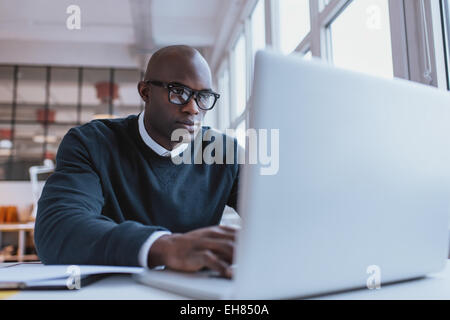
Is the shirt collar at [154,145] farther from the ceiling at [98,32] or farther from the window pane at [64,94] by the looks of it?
the window pane at [64,94]

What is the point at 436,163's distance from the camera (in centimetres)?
50

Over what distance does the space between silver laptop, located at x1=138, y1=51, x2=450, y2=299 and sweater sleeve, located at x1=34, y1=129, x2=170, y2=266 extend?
6 centimetres

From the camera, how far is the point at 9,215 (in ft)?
17.6

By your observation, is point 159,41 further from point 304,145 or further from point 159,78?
point 304,145

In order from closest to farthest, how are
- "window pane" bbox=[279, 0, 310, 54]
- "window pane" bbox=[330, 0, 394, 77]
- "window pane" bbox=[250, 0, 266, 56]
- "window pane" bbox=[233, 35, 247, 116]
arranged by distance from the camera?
"window pane" bbox=[330, 0, 394, 77]
"window pane" bbox=[279, 0, 310, 54]
"window pane" bbox=[250, 0, 266, 56]
"window pane" bbox=[233, 35, 247, 116]

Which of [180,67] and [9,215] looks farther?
[9,215]

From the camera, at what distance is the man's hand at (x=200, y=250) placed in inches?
17.9

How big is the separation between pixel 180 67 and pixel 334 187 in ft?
2.33

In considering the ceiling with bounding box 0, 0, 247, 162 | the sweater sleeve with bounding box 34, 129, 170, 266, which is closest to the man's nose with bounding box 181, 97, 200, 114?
the sweater sleeve with bounding box 34, 129, 170, 266

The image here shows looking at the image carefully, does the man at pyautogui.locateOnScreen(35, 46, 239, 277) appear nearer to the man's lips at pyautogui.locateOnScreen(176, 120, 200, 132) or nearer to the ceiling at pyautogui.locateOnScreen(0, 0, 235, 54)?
the man's lips at pyautogui.locateOnScreen(176, 120, 200, 132)

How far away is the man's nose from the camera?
1000mm
